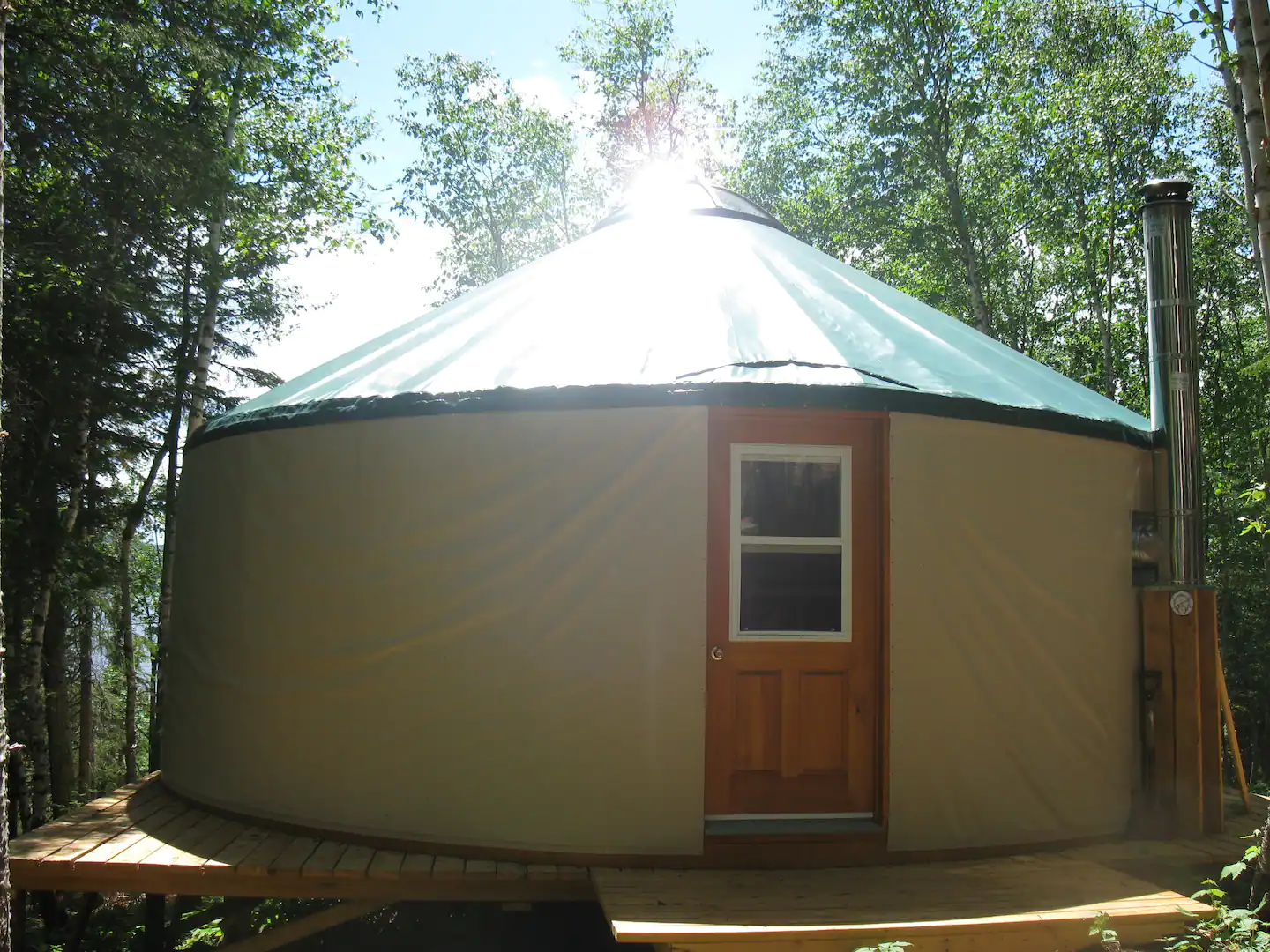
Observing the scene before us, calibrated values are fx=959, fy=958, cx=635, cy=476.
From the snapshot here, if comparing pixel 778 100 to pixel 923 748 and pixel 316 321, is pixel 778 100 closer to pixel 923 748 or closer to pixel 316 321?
pixel 316 321

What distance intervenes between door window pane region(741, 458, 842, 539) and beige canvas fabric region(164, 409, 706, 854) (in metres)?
0.21

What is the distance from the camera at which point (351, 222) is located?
1223 cm

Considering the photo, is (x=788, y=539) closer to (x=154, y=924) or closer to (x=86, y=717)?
(x=154, y=924)

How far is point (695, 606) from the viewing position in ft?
10.3

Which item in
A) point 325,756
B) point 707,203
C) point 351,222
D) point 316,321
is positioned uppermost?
point 351,222

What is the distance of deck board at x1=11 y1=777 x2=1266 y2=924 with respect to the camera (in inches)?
101

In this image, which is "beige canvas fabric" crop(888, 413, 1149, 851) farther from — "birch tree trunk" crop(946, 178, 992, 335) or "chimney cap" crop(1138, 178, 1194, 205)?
"birch tree trunk" crop(946, 178, 992, 335)

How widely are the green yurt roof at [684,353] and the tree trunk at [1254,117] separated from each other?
2.86 ft

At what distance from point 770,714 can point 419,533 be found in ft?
4.45

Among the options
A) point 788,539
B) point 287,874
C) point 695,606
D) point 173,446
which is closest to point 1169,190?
point 788,539

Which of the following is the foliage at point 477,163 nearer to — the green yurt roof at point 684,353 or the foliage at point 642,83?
the foliage at point 642,83

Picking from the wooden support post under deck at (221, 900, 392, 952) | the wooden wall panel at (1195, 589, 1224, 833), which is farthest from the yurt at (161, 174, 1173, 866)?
the wooden support post under deck at (221, 900, 392, 952)

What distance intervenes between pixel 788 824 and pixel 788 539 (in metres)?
0.95

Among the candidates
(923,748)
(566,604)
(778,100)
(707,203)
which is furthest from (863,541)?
(778,100)
